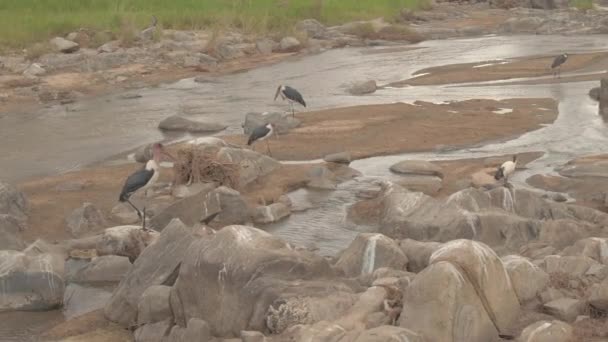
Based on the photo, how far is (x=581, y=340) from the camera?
24.2 feet

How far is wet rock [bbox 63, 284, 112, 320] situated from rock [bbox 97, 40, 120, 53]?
21.3 metres

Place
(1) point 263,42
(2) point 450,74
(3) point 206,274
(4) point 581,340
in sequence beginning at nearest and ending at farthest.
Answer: (4) point 581,340 < (3) point 206,274 < (2) point 450,74 < (1) point 263,42

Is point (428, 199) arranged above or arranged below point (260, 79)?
above

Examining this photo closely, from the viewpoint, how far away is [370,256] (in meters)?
9.83

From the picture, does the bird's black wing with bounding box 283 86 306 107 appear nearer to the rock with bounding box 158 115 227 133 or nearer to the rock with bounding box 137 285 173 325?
the rock with bounding box 158 115 227 133

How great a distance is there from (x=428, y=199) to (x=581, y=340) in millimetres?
5020

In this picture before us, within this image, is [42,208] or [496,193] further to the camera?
[42,208]

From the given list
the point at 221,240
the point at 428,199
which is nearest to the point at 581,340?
the point at 221,240

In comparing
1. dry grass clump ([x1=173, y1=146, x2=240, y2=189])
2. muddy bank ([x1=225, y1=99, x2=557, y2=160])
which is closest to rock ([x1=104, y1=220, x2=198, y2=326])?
dry grass clump ([x1=173, y1=146, x2=240, y2=189])

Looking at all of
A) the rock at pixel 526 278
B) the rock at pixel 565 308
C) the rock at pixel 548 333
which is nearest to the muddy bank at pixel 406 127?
the rock at pixel 526 278

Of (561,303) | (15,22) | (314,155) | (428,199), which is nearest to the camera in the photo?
(561,303)

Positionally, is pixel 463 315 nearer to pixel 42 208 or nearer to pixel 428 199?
pixel 428 199

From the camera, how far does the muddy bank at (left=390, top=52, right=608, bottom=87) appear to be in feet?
89.6

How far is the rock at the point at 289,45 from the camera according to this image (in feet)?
117
